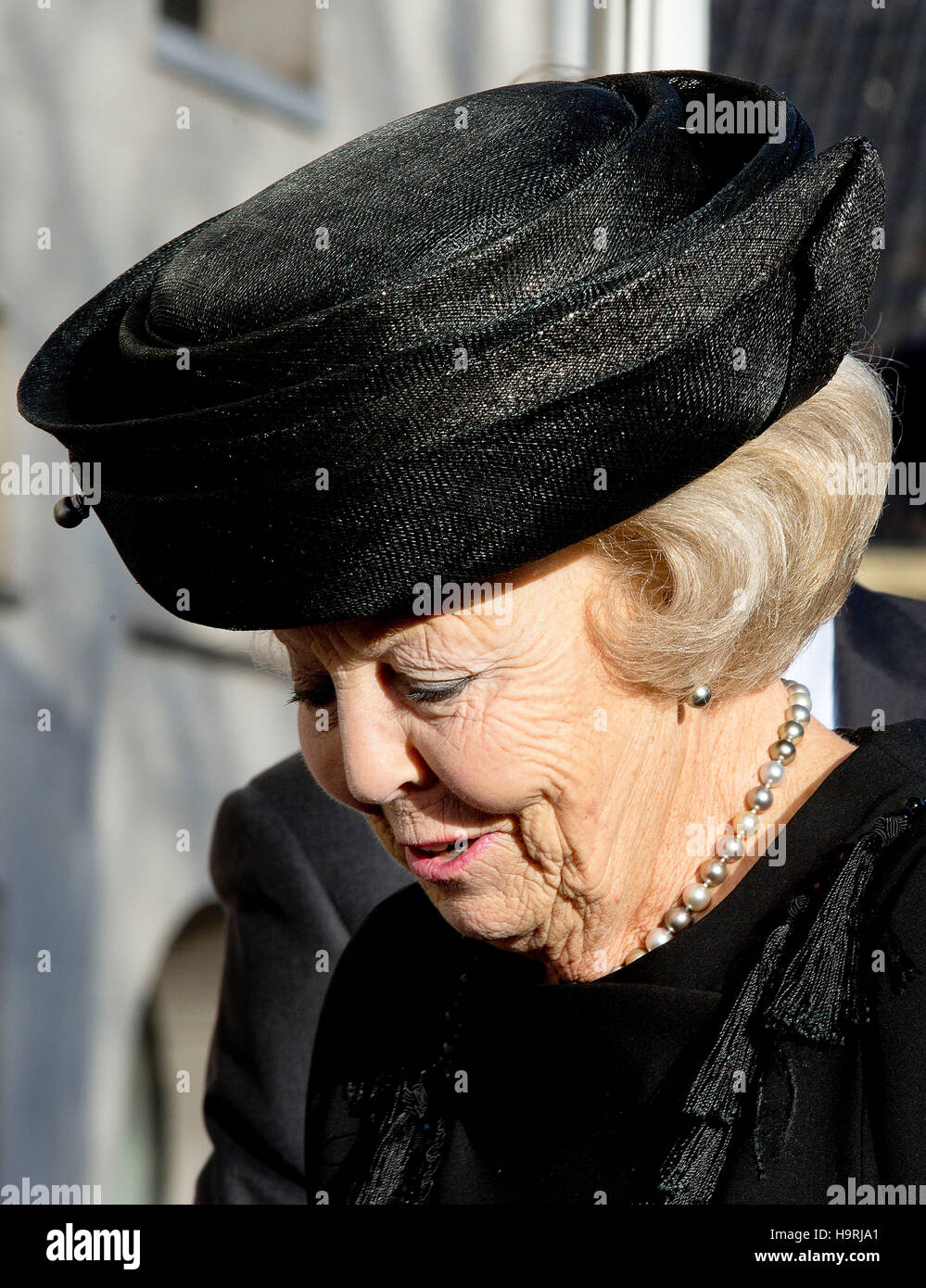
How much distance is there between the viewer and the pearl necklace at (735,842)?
1.84 m

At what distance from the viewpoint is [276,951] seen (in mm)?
2916

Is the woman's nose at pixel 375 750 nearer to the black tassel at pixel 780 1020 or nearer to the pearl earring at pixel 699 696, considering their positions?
the pearl earring at pixel 699 696

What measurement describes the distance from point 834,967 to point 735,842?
0.74 feet

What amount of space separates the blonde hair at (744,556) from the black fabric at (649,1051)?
→ 0.21m

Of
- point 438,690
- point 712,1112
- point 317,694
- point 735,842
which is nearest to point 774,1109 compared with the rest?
point 712,1112

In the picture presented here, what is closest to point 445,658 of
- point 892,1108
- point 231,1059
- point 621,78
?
point 892,1108

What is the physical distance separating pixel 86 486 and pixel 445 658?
1.57 ft

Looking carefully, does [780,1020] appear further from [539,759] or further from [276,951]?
[276,951]

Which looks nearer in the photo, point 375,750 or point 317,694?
point 375,750

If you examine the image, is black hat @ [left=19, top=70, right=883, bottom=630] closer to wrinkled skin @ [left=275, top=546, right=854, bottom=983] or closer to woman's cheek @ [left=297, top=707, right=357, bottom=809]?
wrinkled skin @ [left=275, top=546, right=854, bottom=983]

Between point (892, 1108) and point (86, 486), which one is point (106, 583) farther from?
point (892, 1108)

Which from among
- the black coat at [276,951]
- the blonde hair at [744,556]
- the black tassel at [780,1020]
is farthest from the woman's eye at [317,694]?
the black coat at [276,951]

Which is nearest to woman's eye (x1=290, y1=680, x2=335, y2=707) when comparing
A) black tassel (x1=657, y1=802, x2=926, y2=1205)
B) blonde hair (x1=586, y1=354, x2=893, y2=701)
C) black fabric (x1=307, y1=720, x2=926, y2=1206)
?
blonde hair (x1=586, y1=354, x2=893, y2=701)

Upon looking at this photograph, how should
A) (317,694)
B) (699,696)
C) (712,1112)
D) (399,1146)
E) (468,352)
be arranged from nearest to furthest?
(468,352)
(712,1112)
(699,696)
(317,694)
(399,1146)
